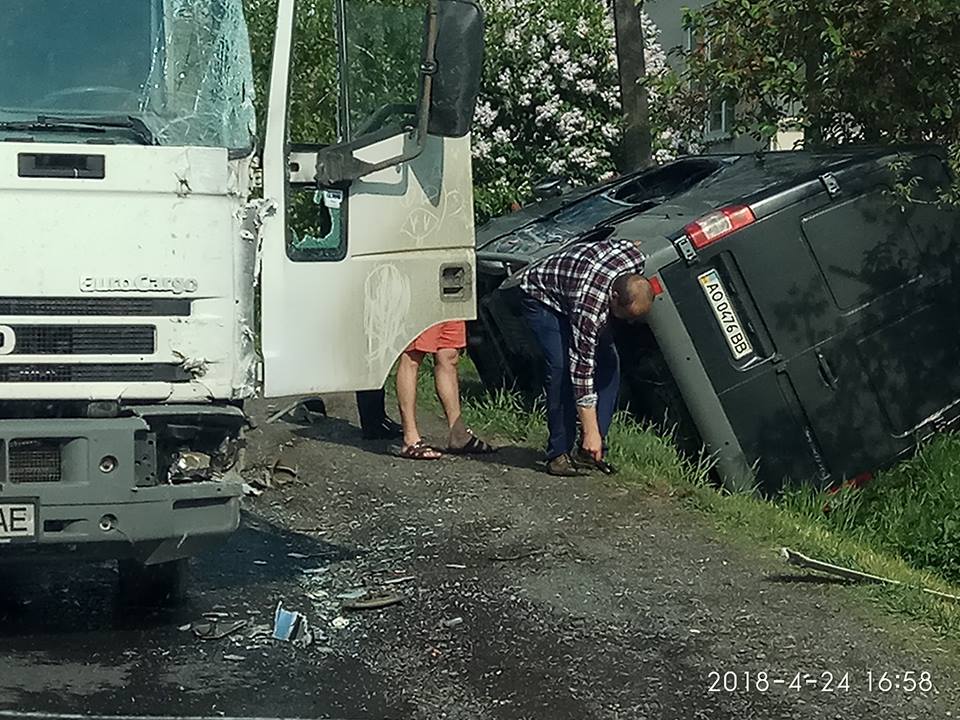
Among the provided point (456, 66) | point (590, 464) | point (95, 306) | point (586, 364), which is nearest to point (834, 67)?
point (586, 364)

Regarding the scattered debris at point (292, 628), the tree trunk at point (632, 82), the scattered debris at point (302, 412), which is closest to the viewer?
the scattered debris at point (292, 628)

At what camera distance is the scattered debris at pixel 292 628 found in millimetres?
6293

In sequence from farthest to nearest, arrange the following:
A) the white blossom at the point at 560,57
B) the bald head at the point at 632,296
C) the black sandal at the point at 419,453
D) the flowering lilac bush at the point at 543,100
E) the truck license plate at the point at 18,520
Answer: the white blossom at the point at 560,57, the flowering lilac bush at the point at 543,100, the black sandal at the point at 419,453, the bald head at the point at 632,296, the truck license plate at the point at 18,520

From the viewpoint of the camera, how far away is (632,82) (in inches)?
543

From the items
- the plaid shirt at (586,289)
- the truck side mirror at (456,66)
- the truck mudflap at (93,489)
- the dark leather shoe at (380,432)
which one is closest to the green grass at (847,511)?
the plaid shirt at (586,289)

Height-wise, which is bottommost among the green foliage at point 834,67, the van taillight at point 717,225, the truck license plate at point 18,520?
the truck license plate at point 18,520

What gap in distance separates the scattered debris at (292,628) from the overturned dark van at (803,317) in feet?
9.77

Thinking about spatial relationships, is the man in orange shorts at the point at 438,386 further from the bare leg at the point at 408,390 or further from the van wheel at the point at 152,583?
the van wheel at the point at 152,583

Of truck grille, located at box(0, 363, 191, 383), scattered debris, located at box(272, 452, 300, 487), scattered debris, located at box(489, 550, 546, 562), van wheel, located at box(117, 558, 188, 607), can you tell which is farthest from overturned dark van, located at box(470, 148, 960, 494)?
truck grille, located at box(0, 363, 191, 383)

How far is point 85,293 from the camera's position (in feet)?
18.2

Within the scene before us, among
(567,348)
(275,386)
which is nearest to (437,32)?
(275,386)

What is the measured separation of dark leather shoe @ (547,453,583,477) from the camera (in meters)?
9.13

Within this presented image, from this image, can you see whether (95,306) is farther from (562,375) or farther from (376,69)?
(562,375)

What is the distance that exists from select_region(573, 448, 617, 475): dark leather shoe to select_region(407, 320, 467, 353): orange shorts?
3.23 ft
